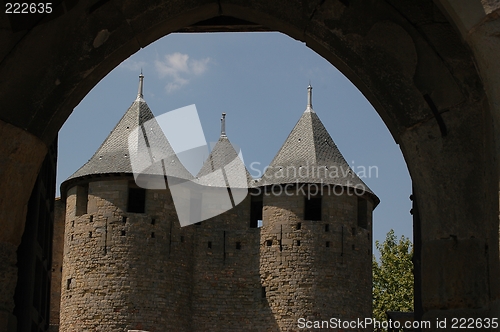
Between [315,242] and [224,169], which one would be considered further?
[224,169]

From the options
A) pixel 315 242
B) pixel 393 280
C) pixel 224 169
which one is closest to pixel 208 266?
pixel 315 242

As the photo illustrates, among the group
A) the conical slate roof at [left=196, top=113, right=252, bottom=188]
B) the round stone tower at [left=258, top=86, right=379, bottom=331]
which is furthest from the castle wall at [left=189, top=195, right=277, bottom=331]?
the conical slate roof at [left=196, top=113, right=252, bottom=188]

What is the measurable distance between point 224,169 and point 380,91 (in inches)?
1060

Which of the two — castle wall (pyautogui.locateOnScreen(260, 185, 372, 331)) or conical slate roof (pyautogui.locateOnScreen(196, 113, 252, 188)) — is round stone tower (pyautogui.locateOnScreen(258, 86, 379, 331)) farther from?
conical slate roof (pyautogui.locateOnScreen(196, 113, 252, 188))

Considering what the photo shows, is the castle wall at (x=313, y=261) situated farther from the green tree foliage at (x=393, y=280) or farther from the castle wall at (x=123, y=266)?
the green tree foliage at (x=393, y=280)

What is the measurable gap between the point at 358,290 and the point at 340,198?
2.92 metres

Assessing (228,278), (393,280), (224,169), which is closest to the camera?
(228,278)

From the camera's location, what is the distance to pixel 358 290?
98.3ft

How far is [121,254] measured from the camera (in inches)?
1126

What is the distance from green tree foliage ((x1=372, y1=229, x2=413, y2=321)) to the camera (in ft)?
130

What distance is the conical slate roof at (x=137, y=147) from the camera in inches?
1171

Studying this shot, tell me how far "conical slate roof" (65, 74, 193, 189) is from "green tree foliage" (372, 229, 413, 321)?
12.8 m

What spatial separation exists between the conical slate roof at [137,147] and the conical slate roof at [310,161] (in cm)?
300

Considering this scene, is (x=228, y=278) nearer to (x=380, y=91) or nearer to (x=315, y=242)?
(x=315, y=242)
